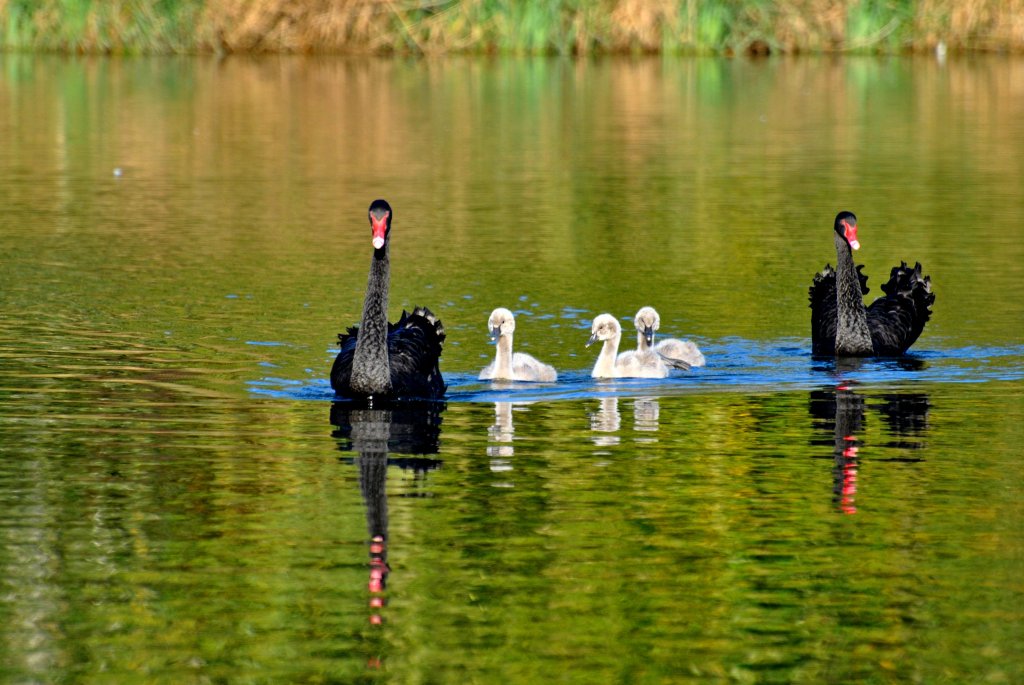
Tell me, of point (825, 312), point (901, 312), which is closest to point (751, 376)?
point (825, 312)

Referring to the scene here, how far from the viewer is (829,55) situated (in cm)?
A: 4738

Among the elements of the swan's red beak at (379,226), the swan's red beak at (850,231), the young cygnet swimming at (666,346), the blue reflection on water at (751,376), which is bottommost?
the blue reflection on water at (751,376)

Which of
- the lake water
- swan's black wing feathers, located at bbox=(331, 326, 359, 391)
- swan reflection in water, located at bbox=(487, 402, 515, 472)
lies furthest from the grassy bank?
swan reflection in water, located at bbox=(487, 402, 515, 472)

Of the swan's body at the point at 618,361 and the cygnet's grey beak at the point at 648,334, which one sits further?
the cygnet's grey beak at the point at 648,334

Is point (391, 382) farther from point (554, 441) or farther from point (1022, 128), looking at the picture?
point (1022, 128)

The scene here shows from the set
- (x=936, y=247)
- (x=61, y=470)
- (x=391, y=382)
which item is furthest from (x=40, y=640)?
(x=936, y=247)

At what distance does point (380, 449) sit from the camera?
420 inches

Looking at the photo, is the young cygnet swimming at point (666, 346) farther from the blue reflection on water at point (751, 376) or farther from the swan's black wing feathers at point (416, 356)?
the swan's black wing feathers at point (416, 356)

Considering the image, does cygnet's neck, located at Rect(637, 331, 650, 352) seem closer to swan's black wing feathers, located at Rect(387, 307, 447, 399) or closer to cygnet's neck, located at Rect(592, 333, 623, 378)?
cygnet's neck, located at Rect(592, 333, 623, 378)

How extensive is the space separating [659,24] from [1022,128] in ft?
47.7

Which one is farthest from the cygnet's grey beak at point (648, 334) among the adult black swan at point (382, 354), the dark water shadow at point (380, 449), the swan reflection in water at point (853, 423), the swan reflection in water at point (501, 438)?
the dark water shadow at point (380, 449)

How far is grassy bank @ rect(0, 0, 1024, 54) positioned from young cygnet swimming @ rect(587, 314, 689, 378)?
3124 centimetres

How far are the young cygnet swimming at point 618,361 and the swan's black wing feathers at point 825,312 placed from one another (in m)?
1.49

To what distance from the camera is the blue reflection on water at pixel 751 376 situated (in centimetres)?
1262
